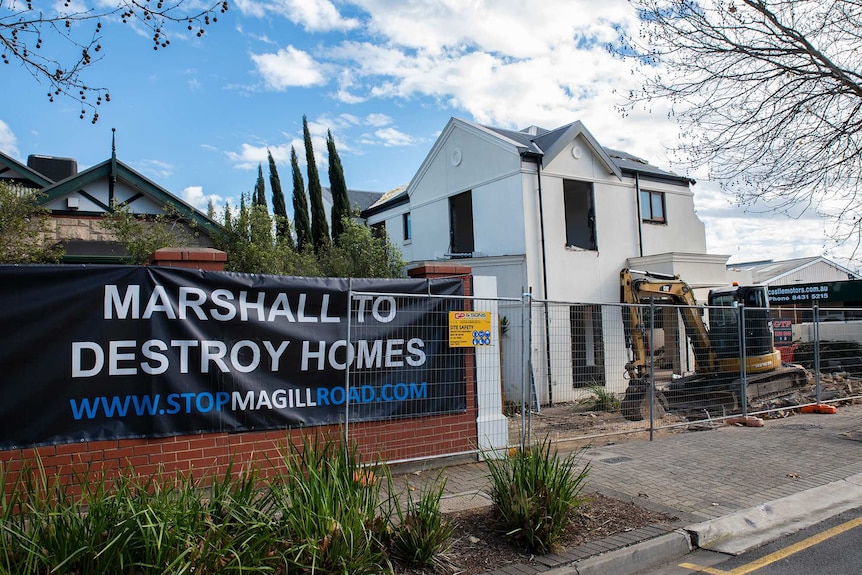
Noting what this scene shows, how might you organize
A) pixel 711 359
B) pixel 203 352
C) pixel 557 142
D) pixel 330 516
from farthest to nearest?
pixel 557 142 → pixel 711 359 → pixel 203 352 → pixel 330 516

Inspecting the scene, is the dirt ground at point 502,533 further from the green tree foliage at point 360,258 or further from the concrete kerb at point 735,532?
the green tree foliage at point 360,258

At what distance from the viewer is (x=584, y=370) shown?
35.0 ft

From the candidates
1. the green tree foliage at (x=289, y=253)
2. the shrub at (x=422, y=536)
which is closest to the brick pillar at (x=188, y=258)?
the shrub at (x=422, y=536)

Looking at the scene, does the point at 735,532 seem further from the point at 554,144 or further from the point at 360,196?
the point at 360,196

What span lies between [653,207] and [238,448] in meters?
17.3

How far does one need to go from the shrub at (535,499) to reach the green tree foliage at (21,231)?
9106 millimetres

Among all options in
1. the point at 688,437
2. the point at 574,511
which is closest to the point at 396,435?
the point at 574,511

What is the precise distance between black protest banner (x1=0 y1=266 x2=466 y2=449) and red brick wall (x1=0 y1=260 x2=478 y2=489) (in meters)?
0.10

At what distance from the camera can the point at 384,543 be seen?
15.1 feet

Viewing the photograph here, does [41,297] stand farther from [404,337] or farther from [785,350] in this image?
[785,350]

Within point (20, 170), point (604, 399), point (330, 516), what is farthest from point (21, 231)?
point (604, 399)

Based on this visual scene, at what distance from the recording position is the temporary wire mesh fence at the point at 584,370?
7.26m

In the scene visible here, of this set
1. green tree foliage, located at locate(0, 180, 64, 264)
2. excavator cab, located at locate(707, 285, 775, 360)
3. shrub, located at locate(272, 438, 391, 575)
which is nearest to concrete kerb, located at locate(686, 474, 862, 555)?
shrub, located at locate(272, 438, 391, 575)

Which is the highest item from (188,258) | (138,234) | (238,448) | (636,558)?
(138,234)
